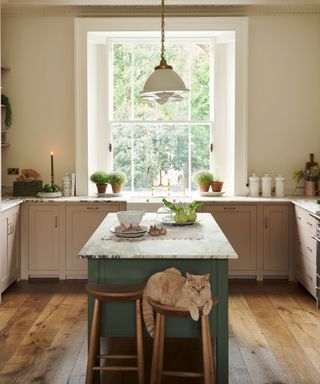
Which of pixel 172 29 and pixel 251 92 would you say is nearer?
pixel 172 29

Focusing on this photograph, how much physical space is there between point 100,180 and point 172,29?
1899mm

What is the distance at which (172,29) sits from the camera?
6.23 m

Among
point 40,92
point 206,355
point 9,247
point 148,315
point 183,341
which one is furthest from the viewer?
point 40,92

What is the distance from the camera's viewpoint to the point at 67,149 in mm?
6480

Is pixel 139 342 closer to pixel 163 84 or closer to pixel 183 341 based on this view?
pixel 183 341

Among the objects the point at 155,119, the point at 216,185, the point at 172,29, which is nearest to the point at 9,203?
the point at 155,119

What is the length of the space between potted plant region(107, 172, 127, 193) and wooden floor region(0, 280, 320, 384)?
4.07ft

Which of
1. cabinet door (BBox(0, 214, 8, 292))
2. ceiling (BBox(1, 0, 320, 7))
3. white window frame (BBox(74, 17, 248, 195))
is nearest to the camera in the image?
cabinet door (BBox(0, 214, 8, 292))

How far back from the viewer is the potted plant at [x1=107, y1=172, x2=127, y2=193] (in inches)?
250

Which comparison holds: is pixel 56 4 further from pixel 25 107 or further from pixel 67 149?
pixel 67 149

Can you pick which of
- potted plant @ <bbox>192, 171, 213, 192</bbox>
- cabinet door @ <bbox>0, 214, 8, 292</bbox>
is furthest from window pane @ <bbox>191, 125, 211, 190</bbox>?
cabinet door @ <bbox>0, 214, 8, 292</bbox>

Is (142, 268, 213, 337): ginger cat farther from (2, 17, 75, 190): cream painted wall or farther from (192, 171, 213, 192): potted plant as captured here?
(2, 17, 75, 190): cream painted wall

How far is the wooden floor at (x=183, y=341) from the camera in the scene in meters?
3.50

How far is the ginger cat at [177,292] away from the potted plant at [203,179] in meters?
3.34
